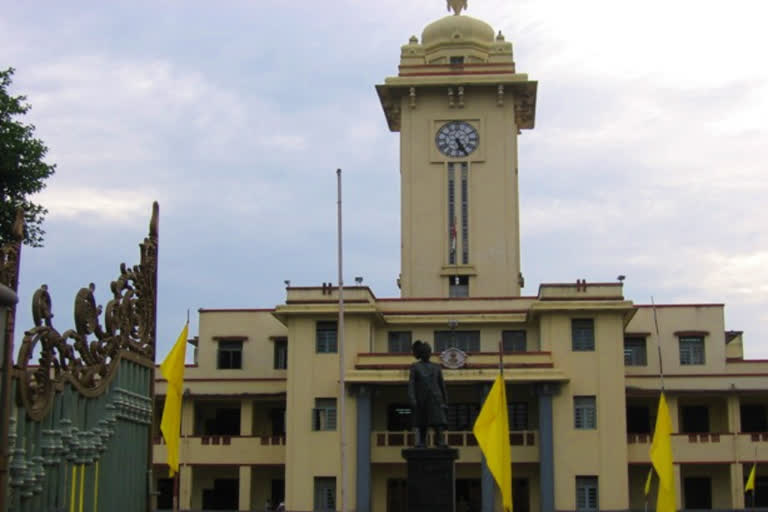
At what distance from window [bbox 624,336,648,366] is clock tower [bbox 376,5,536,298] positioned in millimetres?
6230

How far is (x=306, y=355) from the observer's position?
4778cm

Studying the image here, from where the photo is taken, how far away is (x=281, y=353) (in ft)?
173

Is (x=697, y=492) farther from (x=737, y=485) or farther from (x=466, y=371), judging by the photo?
(x=466, y=371)

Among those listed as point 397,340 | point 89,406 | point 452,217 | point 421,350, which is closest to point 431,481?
point 421,350

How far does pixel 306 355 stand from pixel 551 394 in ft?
33.0

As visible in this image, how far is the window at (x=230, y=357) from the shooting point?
174ft

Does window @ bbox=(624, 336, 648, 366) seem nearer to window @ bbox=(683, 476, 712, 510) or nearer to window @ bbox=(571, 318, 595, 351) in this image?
window @ bbox=(571, 318, 595, 351)

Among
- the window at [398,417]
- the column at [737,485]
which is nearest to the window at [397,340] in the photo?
the window at [398,417]

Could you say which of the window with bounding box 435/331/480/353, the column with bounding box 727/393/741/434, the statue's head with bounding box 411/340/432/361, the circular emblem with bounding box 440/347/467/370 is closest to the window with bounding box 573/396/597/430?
the circular emblem with bounding box 440/347/467/370

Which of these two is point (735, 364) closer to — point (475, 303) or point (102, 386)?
point (475, 303)

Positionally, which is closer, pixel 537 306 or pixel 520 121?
pixel 537 306

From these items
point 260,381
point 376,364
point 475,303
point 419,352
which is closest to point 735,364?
point 475,303

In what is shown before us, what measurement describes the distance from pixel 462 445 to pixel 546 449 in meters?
3.42

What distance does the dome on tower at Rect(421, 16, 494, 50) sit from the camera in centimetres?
5859
